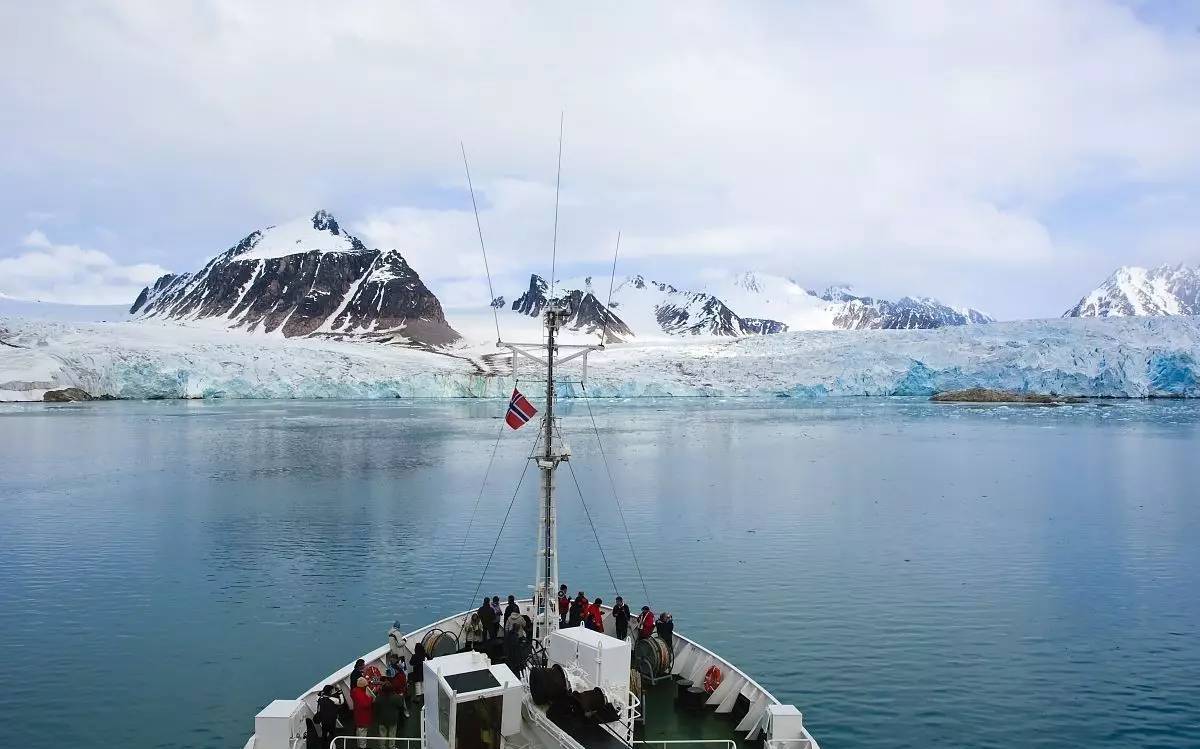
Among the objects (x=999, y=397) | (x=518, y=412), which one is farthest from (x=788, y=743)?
(x=999, y=397)

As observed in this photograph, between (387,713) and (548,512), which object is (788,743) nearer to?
(548,512)

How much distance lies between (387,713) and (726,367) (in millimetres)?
93251

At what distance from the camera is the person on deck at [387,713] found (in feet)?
37.0

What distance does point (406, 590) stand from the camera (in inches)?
838

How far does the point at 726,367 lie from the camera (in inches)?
4040

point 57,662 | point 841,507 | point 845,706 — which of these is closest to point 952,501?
point 841,507

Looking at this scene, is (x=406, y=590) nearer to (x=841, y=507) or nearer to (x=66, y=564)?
(x=66, y=564)

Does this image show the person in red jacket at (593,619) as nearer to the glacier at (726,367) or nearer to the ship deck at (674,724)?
the ship deck at (674,724)

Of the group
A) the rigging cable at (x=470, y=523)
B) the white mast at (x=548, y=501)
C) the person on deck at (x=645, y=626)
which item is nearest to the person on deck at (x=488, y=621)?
the white mast at (x=548, y=501)

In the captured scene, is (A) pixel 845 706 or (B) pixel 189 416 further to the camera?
(B) pixel 189 416

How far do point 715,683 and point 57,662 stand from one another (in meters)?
12.8

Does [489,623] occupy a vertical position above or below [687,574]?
above

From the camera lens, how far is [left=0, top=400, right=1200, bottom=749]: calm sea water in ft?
48.5

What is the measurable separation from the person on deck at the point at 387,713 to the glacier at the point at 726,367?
235 ft
